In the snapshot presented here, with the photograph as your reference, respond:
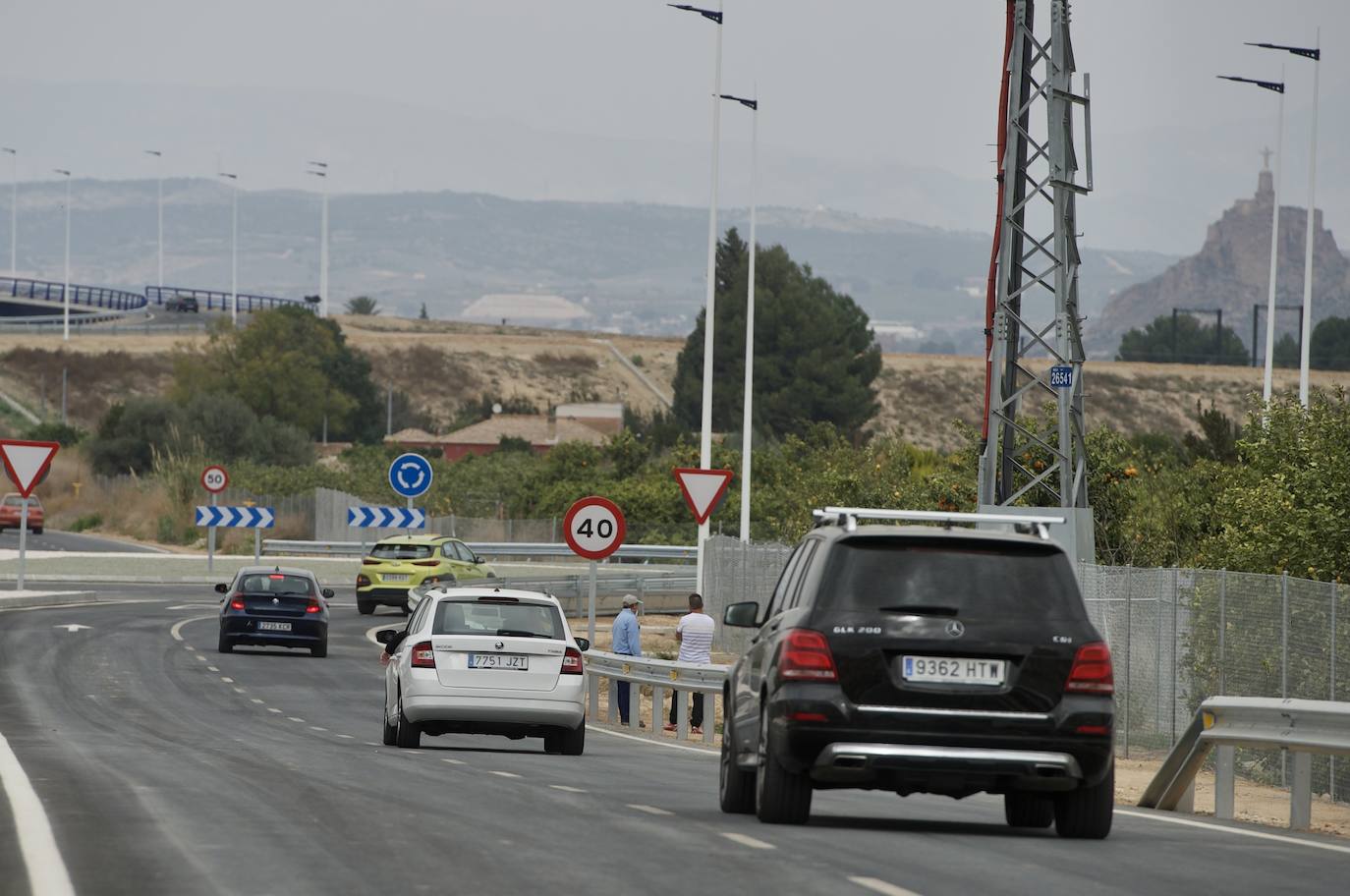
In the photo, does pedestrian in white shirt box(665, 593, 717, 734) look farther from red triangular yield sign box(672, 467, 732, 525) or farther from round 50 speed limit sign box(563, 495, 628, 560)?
red triangular yield sign box(672, 467, 732, 525)

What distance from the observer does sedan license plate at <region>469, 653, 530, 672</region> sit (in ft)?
66.6

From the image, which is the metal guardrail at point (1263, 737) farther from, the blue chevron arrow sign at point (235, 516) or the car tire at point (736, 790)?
the blue chevron arrow sign at point (235, 516)

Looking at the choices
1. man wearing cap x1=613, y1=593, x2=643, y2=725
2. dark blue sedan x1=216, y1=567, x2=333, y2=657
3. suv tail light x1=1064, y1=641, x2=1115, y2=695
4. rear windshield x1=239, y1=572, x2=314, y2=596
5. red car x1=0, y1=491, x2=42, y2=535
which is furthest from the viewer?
red car x1=0, y1=491, x2=42, y2=535

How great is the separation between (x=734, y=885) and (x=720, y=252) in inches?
4137

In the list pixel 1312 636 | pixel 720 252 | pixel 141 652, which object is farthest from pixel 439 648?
pixel 720 252

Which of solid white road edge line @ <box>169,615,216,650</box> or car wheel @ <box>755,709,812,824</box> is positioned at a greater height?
car wheel @ <box>755,709,812,824</box>

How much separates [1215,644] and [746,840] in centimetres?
1159

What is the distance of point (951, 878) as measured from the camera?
1038cm

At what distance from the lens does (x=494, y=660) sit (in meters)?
20.3

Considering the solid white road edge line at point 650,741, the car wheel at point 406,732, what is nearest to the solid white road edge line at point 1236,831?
the car wheel at point 406,732

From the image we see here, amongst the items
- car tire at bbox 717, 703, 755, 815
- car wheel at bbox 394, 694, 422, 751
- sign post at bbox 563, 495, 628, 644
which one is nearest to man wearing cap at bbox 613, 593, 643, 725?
sign post at bbox 563, 495, 628, 644

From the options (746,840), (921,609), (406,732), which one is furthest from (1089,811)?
(406,732)

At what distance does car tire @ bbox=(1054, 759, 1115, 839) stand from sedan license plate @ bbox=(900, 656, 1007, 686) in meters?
1.02

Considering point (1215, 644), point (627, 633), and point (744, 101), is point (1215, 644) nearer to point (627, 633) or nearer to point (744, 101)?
point (627, 633)
